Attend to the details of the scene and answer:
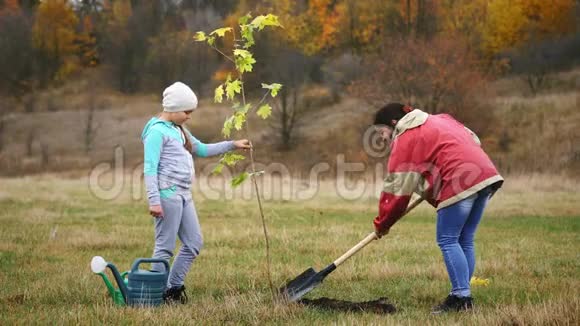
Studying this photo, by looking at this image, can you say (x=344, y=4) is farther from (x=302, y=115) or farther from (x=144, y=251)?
(x=144, y=251)

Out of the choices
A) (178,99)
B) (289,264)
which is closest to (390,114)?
(178,99)

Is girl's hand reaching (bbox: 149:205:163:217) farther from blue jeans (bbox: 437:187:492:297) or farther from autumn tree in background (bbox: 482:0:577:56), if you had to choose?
autumn tree in background (bbox: 482:0:577:56)

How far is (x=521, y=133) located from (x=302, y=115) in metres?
14.7

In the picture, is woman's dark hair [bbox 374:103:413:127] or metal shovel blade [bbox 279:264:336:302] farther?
metal shovel blade [bbox 279:264:336:302]

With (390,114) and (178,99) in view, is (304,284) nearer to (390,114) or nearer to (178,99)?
(390,114)

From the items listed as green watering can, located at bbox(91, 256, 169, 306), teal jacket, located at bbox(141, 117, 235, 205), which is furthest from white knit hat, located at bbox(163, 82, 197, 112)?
green watering can, located at bbox(91, 256, 169, 306)

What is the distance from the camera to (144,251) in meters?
9.86

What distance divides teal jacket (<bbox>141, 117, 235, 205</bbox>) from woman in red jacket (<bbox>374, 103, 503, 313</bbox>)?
5.90 ft

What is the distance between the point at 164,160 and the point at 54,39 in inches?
2307

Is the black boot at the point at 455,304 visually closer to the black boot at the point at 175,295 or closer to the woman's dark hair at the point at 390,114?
the woman's dark hair at the point at 390,114

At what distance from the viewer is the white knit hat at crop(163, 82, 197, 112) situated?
604 centimetres

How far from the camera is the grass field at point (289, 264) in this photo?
535 centimetres

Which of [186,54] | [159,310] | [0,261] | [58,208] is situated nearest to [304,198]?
[58,208]

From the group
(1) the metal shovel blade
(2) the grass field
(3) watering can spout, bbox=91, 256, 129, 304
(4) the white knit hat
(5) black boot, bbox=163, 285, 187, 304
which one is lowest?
(2) the grass field
